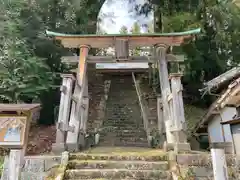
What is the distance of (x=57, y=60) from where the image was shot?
10008 mm

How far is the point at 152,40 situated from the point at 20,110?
4183 millimetres

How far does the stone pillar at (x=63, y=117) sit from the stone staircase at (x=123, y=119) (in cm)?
283

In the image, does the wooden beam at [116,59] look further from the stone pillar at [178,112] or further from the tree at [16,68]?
the stone pillar at [178,112]

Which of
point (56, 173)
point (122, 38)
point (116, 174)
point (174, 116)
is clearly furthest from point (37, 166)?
point (122, 38)

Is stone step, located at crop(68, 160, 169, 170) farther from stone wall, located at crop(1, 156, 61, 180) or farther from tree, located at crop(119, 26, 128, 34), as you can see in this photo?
tree, located at crop(119, 26, 128, 34)

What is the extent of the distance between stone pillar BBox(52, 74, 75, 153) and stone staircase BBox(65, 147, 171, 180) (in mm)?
495

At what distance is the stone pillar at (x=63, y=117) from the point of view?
5.23 meters

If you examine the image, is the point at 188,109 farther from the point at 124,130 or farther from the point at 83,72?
the point at 83,72

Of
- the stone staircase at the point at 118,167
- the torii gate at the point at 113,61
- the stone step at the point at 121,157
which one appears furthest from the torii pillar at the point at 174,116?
the stone staircase at the point at 118,167

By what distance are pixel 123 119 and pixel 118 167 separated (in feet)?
18.0

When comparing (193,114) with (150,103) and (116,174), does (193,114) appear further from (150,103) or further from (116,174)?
(116,174)

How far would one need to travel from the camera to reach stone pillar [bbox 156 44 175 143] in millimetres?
5791

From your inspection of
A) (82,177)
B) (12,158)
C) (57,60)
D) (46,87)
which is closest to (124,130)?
(46,87)

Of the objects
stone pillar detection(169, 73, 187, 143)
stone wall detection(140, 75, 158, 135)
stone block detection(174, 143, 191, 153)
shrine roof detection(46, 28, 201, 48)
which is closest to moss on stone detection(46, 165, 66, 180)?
stone block detection(174, 143, 191, 153)
